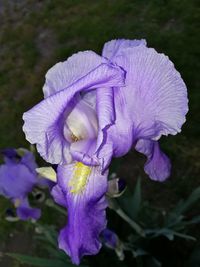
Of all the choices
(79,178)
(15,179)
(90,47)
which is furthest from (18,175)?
(90,47)

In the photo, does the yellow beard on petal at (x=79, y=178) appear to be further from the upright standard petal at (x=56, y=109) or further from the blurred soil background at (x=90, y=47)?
the blurred soil background at (x=90, y=47)

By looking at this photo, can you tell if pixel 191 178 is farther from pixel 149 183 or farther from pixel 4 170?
pixel 4 170

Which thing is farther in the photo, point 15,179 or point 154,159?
point 15,179

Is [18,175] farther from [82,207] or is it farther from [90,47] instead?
[90,47]

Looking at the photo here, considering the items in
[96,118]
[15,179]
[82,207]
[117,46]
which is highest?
[117,46]

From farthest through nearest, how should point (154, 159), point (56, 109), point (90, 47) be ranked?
point (90, 47) < point (154, 159) < point (56, 109)

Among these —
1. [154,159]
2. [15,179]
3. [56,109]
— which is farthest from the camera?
[15,179]

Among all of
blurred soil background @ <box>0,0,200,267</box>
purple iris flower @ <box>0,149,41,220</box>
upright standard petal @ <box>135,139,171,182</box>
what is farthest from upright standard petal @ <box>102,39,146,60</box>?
blurred soil background @ <box>0,0,200,267</box>

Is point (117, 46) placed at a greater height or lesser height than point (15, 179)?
greater

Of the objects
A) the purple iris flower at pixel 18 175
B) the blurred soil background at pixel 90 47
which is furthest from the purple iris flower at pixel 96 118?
the blurred soil background at pixel 90 47
